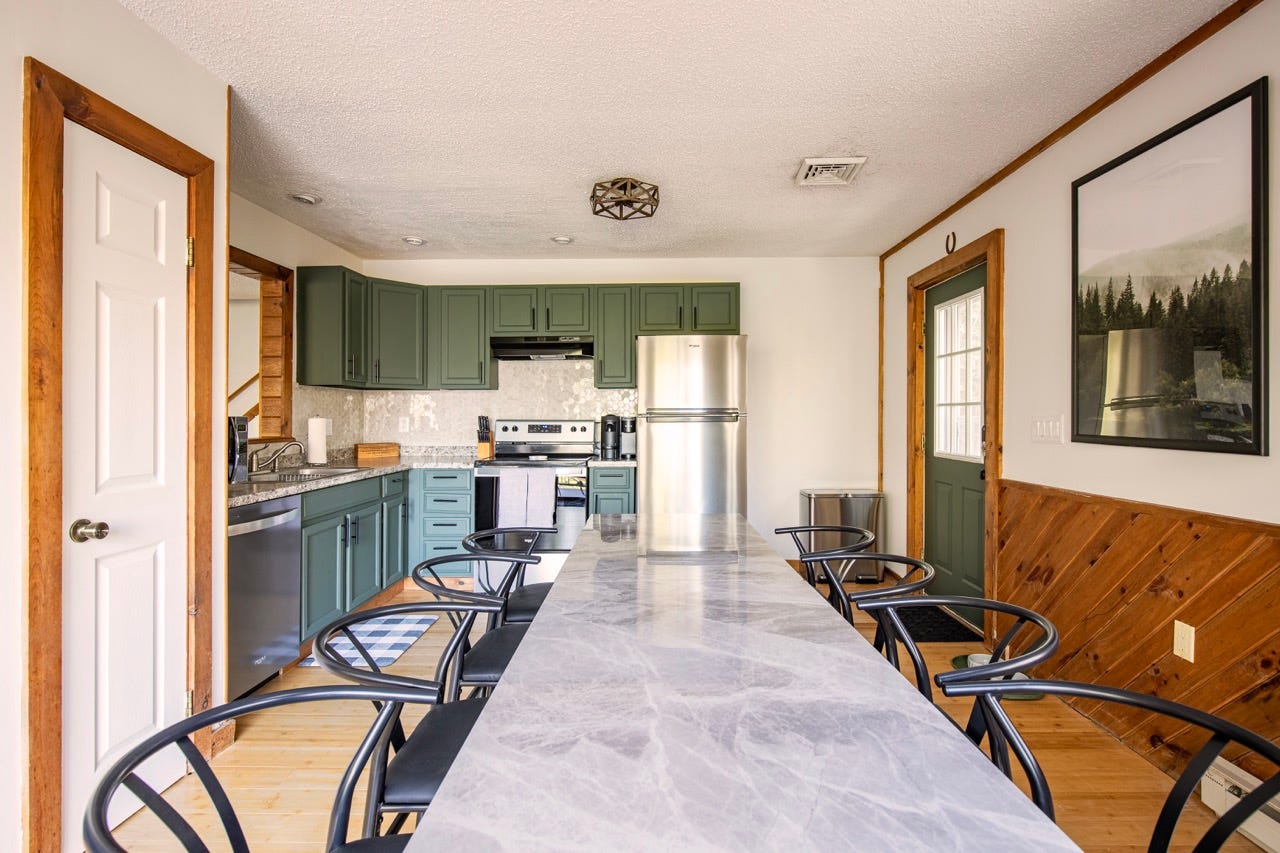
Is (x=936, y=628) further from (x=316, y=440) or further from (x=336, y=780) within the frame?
(x=316, y=440)

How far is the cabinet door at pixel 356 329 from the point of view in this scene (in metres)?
4.16

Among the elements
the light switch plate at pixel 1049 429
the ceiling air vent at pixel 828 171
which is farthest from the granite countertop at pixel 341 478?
the light switch plate at pixel 1049 429

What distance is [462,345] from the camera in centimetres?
472

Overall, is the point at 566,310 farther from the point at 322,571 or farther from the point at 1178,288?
the point at 1178,288

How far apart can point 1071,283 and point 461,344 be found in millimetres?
3749

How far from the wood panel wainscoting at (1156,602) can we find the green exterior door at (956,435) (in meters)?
0.65

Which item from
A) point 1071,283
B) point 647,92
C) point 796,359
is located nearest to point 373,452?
point 796,359

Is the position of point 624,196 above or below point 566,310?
above

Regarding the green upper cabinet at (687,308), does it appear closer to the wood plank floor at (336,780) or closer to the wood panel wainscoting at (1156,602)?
the wood panel wainscoting at (1156,602)

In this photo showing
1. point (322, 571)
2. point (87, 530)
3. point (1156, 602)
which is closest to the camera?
point (87, 530)

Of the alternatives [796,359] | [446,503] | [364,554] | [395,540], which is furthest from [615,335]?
[364,554]

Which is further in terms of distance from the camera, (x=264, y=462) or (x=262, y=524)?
(x=264, y=462)

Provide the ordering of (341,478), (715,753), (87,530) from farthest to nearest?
1. (341,478)
2. (87,530)
3. (715,753)

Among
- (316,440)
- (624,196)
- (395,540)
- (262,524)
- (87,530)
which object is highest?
(624,196)
